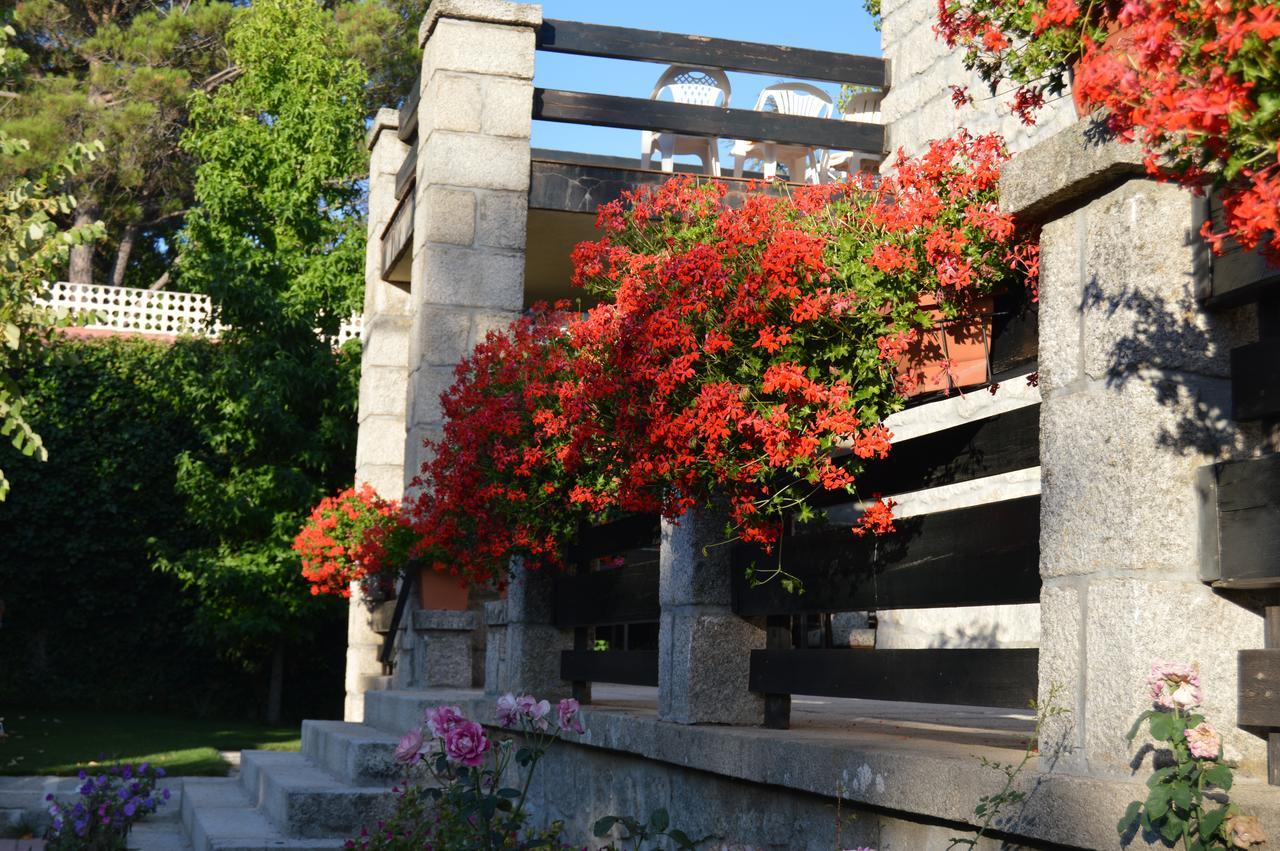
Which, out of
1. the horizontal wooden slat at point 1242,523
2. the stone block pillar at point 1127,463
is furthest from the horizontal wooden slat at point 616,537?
the horizontal wooden slat at point 1242,523

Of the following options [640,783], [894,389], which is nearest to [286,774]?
[640,783]

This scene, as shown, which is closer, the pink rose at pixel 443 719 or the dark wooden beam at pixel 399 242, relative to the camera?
the pink rose at pixel 443 719

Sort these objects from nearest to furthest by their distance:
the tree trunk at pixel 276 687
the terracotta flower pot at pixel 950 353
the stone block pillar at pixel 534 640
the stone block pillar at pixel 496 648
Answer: the terracotta flower pot at pixel 950 353 < the stone block pillar at pixel 534 640 < the stone block pillar at pixel 496 648 < the tree trunk at pixel 276 687

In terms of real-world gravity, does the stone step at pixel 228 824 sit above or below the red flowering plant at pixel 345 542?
below

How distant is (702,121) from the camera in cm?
964

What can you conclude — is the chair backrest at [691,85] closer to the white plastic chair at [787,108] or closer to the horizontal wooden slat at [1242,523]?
the white plastic chair at [787,108]

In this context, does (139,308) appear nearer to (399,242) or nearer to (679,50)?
(399,242)

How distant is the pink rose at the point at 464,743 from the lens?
374cm

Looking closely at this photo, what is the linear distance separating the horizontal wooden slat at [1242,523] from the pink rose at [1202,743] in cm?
31

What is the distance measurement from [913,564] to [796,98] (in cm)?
769

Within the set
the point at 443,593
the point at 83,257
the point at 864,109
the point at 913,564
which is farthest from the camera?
the point at 83,257

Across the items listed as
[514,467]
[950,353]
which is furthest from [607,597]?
[950,353]

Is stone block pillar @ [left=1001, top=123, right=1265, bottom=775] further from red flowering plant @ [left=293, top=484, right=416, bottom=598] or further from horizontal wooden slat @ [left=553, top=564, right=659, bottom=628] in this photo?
red flowering plant @ [left=293, top=484, right=416, bottom=598]

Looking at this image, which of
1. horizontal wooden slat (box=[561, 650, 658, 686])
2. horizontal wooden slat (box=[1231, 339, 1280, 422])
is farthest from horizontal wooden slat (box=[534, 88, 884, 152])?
horizontal wooden slat (box=[1231, 339, 1280, 422])
